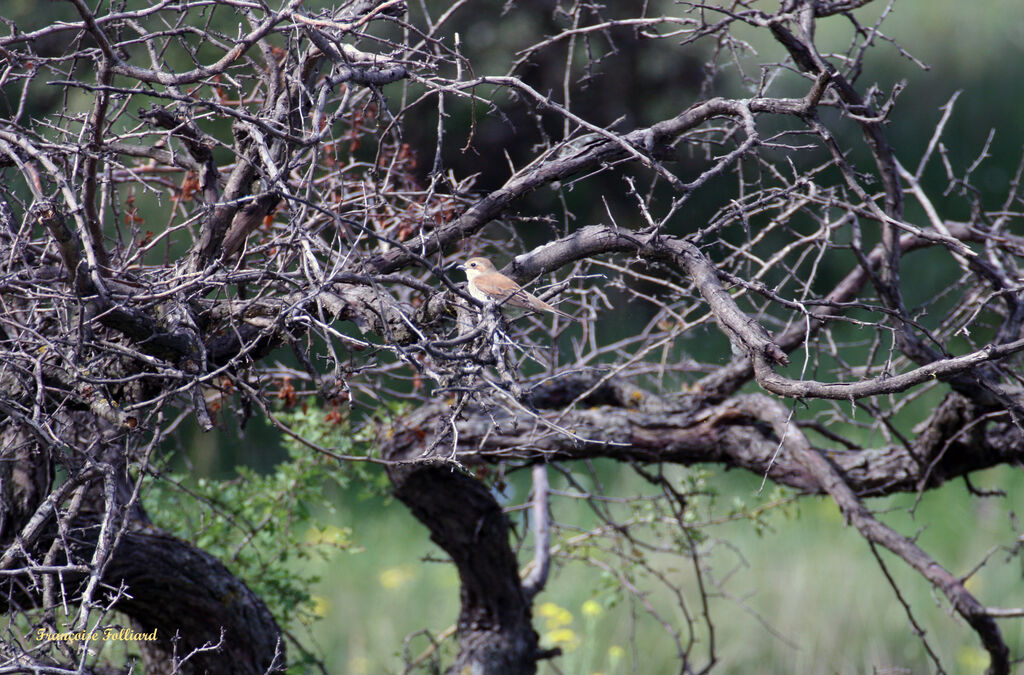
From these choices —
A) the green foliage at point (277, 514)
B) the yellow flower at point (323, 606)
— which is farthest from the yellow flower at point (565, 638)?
the green foliage at point (277, 514)

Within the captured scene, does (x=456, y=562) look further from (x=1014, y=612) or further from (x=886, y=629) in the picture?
(x=886, y=629)

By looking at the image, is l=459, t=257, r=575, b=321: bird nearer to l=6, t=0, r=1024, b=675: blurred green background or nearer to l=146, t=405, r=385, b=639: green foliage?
l=146, t=405, r=385, b=639: green foliage

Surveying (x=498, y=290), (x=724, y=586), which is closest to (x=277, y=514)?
(x=498, y=290)

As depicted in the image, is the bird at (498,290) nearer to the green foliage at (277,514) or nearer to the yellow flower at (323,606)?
the green foliage at (277,514)

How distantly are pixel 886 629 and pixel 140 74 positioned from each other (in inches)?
182

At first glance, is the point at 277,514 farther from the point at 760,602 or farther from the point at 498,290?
the point at 760,602

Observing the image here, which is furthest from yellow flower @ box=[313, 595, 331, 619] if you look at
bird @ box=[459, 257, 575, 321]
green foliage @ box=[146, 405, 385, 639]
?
bird @ box=[459, 257, 575, 321]

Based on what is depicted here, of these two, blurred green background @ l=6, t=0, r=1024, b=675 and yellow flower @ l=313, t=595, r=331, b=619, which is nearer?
blurred green background @ l=6, t=0, r=1024, b=675

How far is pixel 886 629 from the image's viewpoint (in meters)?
4.93

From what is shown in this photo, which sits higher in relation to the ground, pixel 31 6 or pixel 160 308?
pixel 31 6

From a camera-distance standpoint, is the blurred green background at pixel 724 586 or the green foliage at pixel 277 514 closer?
the green foliage at pixel 277 514

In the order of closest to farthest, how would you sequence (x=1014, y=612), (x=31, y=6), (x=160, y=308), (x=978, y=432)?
(x=160, y=308)
(x=1014, y=612)
(x=978, y=432)
(x=31, y=6)

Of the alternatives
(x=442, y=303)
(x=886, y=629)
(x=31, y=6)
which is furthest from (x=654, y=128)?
(x=31, y=6)

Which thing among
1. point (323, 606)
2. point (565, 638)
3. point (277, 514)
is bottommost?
point (565, 638)
